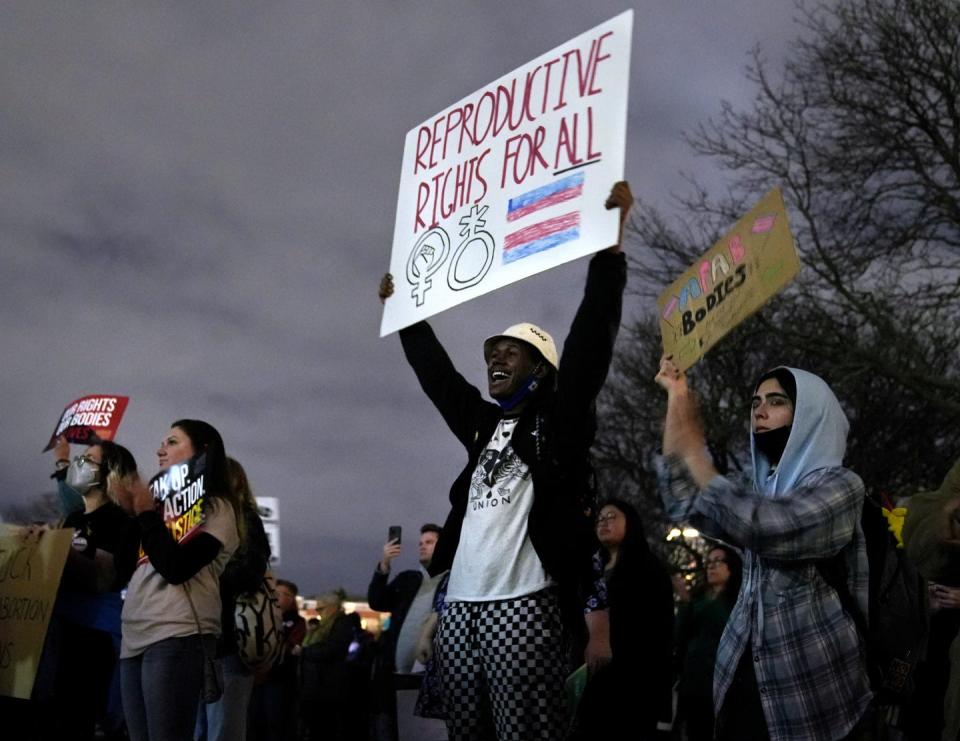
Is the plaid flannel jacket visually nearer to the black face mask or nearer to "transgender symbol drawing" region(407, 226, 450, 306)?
the black face mask

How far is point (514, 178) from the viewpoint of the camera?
168 inches

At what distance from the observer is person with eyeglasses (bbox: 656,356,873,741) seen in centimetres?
330

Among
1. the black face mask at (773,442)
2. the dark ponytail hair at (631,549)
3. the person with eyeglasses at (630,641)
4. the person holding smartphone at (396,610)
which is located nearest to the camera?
the black face mask at (773,442)

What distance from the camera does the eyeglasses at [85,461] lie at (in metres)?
5.79

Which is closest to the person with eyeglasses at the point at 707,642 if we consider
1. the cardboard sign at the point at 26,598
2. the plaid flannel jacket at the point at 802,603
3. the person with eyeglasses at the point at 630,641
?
the person with eyeglasses at the point at 630,641

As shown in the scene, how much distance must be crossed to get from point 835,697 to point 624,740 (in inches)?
100

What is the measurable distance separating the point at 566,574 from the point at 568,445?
40cm

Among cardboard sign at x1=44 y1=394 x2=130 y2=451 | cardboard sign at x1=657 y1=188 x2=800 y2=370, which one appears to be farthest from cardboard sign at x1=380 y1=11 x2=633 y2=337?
cardboard sign at x1=44 y1=394 x2=130 y2=451

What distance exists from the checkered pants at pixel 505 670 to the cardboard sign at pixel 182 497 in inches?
58.5

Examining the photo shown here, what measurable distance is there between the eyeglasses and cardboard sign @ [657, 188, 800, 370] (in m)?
3.12

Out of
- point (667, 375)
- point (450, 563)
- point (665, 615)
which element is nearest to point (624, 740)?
point (665, 615)

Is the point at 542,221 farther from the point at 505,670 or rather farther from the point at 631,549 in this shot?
the point at 631,549

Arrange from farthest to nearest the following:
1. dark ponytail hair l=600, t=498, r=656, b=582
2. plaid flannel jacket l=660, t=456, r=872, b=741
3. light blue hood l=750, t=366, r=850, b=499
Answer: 1. dark ponytail hair l=600, t=498, r=656, b=582
2. light blue hood l=750, t=366, r=850, b=499
3. plaid flannel jacket l=660, t=456, r=872, b=741

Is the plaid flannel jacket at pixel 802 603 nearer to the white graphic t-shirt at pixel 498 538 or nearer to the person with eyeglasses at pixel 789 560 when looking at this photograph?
the person with eyeglasses at pixel 789 560
